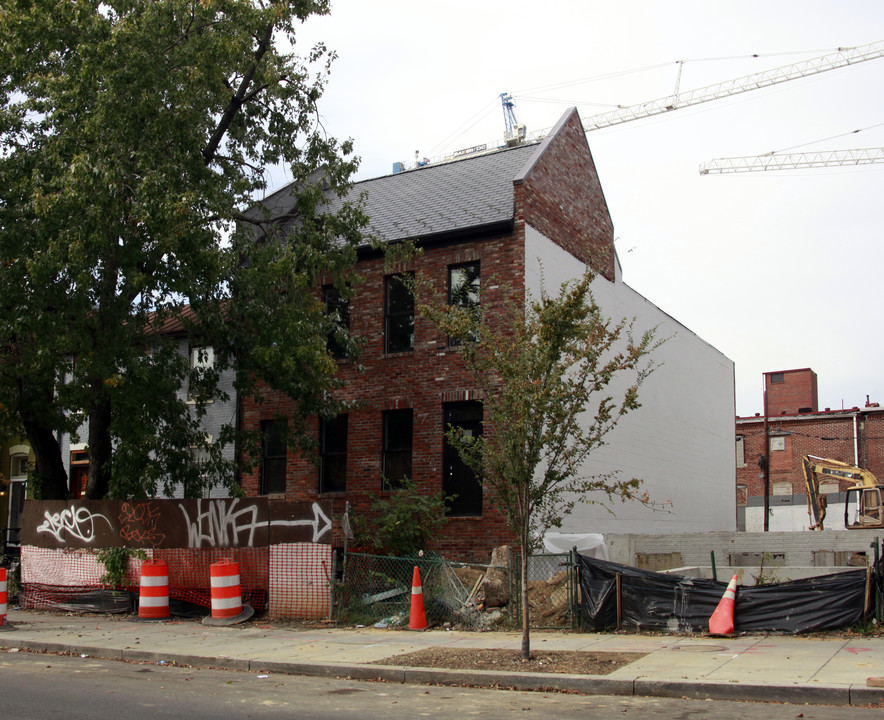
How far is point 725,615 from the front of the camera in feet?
41.1

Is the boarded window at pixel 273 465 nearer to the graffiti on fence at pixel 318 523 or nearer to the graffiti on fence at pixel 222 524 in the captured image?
the graffiti on fence at pixel 222 524

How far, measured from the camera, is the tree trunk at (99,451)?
59.8 feet

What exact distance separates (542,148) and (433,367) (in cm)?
586

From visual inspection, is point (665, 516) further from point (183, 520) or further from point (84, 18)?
point (84, 18)

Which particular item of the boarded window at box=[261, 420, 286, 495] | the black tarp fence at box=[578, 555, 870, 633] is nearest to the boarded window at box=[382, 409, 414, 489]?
the boarded window at box=[261, 420, 286, 495]

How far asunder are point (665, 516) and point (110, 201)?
17047 millimetres

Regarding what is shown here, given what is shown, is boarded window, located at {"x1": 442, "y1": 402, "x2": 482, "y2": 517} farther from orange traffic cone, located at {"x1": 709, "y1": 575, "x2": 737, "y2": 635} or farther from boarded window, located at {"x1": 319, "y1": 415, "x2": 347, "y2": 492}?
orange traffic cone, located at {"x1": 709, "y1": 575, "x2": 737, "y2": 635}

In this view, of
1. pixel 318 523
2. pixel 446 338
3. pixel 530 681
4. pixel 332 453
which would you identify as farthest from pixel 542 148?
pixel 530 681

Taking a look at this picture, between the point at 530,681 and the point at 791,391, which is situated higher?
the point at 791,391

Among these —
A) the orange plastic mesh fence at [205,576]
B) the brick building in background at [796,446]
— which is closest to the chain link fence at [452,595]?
the orange plastic mesh fence at [205,576]

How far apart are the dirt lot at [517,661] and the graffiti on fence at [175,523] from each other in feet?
14.2

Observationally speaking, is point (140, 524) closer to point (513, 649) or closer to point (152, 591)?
point (152, 591)

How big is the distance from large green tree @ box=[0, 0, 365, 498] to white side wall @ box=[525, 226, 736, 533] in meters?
5.42

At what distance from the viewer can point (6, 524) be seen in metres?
29.2
